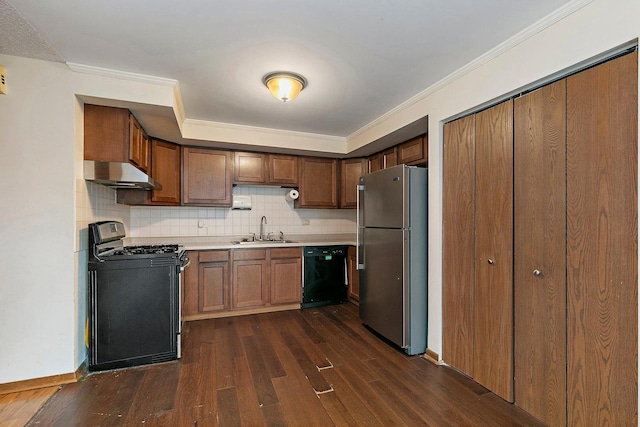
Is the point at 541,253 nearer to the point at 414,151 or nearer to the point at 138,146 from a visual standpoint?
the point at 414,151

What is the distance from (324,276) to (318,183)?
130 cm

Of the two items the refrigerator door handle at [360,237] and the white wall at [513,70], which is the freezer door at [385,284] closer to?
the refrigerator door handle at [360,237]

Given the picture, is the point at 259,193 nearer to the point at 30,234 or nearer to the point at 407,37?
the point at 30,234

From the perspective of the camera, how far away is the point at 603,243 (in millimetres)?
1470

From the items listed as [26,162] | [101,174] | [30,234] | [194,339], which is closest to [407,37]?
[101,174]

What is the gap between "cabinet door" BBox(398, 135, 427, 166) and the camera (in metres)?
3.11

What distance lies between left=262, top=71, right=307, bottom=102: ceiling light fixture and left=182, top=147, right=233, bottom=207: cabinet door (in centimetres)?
164

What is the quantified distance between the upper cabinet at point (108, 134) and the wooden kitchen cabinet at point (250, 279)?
1.62 m

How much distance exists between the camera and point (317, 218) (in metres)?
4.71

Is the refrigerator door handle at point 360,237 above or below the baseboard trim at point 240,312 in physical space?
above

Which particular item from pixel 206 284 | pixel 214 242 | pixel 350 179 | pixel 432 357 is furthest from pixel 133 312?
pixel 350 179

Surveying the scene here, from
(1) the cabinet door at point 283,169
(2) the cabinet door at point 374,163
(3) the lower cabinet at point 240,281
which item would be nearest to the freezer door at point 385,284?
(3) the lower cabinet at point 240,281

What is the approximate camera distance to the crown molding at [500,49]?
1567 mm

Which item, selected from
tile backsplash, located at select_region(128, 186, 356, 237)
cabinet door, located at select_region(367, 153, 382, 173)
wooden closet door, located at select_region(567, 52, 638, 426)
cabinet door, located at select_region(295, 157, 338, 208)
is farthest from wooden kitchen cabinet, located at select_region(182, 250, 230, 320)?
wooden closet door, located at select_region(567, 52, 638, 426)
